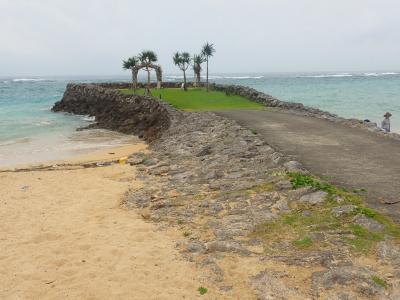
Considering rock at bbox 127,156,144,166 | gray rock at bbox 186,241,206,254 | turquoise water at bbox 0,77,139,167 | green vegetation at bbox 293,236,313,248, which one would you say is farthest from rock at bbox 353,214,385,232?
turquoise water at bbox 0,77,139,167

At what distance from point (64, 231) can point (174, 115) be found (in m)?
18.0

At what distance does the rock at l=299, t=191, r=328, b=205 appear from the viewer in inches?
395

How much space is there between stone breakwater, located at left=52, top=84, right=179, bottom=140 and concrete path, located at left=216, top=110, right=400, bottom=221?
7.69 metres

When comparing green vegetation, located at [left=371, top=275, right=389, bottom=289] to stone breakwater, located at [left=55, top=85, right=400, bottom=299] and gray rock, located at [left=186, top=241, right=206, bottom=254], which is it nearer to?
stone breakwater, located at [left=55, top=85, right=400, bottom=299]

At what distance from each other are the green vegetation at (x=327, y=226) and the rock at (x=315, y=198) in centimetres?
12

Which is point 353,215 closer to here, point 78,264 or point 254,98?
point 78,264

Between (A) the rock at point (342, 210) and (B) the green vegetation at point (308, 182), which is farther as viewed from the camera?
(B) the green vegetation at point (308, 182)

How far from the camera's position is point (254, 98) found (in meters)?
37.5

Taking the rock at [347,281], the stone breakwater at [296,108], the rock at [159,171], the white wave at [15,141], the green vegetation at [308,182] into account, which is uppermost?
the stone breakwater at [296,108]

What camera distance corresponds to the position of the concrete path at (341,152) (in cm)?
1094

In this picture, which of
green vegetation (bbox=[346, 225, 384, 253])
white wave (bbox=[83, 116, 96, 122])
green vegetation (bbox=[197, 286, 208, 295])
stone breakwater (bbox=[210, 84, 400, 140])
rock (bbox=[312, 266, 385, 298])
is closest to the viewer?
rock (bbox=[312, 266, 385, 298])

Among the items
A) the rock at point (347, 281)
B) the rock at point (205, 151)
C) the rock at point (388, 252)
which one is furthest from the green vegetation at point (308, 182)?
the rock at point (205, 151)

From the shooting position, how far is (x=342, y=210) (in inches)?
366

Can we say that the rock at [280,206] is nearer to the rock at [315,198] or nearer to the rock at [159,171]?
the rock at [315,198]
